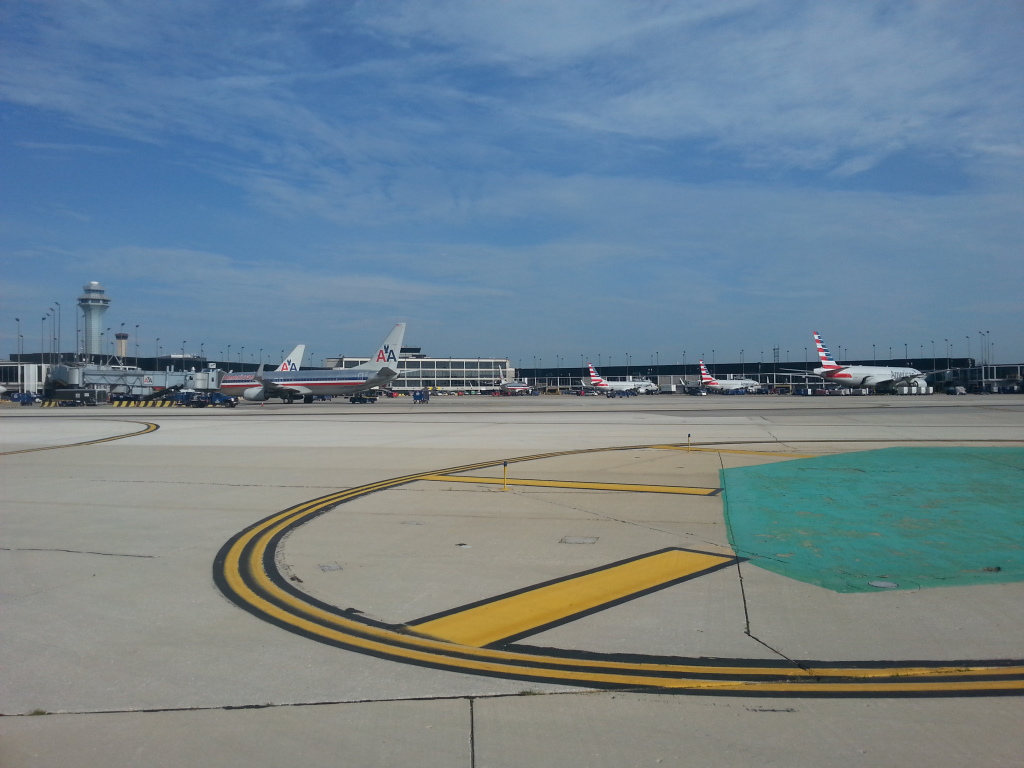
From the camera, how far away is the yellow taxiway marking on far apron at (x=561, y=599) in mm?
6789

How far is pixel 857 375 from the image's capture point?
98688 mm

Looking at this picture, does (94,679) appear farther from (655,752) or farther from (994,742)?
(994,742)

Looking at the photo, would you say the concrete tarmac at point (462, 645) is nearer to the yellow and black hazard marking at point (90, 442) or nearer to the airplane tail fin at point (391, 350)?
the yellow and black hazard marking at point (90, 442)

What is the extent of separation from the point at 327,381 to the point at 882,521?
68781 millimetres

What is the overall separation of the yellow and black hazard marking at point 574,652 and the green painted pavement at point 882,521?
1540mm

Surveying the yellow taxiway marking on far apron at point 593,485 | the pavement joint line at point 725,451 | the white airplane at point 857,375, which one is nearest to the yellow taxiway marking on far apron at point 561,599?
the yellow taxiway marking on far apron at point 593,485

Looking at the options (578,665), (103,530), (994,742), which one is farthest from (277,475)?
(994,742)

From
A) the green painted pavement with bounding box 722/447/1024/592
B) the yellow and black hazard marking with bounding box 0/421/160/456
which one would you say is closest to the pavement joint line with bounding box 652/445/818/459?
the green painted pavement with bounding box 722/447/1024/592

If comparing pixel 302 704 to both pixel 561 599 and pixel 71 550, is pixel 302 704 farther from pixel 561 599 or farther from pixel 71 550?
pixel 71 550

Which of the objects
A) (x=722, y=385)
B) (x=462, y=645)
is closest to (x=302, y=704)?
(x=462, y=645)

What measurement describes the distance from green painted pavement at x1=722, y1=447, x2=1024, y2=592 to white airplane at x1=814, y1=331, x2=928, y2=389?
8314 cm

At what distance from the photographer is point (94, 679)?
5801mm

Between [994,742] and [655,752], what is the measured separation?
83.6 inches

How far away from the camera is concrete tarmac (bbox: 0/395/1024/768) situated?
475 cm
